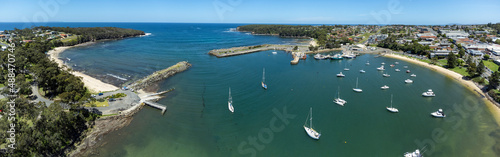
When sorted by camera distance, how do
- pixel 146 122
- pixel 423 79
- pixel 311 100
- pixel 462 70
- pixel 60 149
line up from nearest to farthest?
1. pixel 60 149
2. pixel 146 122
3. pixel 311 100
4. pixel 423 79
5. pixel 462 70

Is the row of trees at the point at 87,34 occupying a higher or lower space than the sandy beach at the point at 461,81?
higher

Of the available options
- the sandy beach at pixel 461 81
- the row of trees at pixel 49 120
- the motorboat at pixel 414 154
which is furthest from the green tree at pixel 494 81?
the row of trees at pixel 49 120

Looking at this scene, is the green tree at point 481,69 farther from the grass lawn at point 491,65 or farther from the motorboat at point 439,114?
the motorboat at point 439,114

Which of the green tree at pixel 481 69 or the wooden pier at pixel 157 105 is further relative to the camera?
the green tree at pixel 481 69

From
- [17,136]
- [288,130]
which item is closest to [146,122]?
[17,136]

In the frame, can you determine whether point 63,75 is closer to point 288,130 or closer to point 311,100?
point 288,130

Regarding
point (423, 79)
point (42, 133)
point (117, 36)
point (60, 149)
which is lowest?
point (60, 149)

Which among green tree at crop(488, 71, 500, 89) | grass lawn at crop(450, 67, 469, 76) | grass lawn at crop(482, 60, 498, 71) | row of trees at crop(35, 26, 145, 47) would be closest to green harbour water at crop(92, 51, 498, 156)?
green tree at crop(488, 71, 500, 89)

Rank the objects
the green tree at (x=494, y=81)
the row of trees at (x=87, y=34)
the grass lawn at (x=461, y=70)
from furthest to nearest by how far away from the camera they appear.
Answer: the row of trees at (x=87, y=34) < the grass lawn at (x=461, y=70) < the green tree at (x=494, y=81)

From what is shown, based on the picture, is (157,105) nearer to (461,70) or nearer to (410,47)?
(461,70)

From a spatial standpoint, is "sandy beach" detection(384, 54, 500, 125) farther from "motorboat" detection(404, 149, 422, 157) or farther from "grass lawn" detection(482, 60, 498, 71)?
"motorboat" detection(404, 149, 422, 157)

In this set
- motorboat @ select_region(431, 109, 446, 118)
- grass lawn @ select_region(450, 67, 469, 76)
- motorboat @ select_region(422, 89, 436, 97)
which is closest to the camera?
motorboat @ select_region(431, 109, 446, 118)
